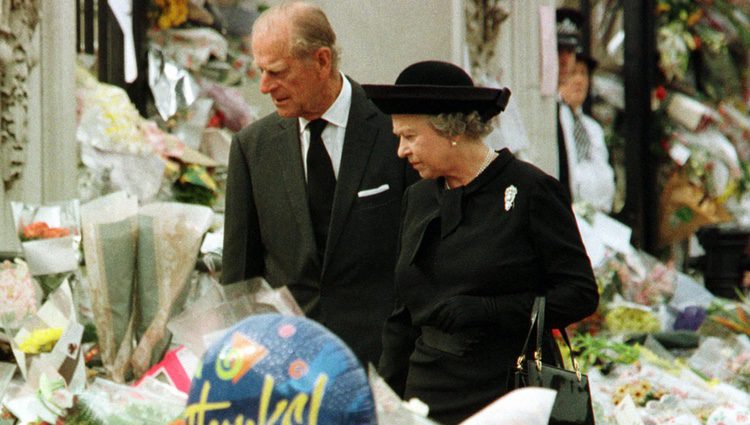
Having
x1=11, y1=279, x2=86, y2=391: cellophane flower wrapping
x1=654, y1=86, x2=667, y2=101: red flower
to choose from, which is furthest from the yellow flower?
x1=654, y1=86, x2=667, y2=101: red flower

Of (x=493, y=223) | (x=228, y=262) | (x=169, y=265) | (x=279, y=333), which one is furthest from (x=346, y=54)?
(x=279, y=333)

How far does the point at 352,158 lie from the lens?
15.1 feet

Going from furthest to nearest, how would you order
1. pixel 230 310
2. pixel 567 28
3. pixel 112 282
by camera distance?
pixel 567 28 → pixel 112 282 → pixel 230 310

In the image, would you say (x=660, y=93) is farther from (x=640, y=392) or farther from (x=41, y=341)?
(x=41, y=341)

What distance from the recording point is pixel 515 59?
32.9ft

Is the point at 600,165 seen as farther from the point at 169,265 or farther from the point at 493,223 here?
the point at 493,223

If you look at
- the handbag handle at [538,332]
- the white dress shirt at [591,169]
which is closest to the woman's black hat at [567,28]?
the white dress shirt at [591,169]

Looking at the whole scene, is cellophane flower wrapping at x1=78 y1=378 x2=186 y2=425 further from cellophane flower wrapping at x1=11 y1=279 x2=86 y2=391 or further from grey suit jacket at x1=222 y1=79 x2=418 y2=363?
grey suit jacket at x1=222 y1=79 x2=418 y2=363

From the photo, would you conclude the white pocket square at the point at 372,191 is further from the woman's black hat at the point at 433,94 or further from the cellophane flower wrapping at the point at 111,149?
the cellophane flower wrapping at the point at 111,149

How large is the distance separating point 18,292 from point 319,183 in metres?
1.45

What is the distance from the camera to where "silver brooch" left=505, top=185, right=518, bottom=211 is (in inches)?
154

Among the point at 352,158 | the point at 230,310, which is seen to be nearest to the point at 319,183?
the point at 352,158

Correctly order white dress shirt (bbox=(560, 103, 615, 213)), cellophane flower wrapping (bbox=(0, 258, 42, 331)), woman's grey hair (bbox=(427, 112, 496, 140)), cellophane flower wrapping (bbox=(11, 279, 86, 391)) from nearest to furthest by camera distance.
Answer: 1. woman's grey hair (bbox=(427, 112, 496, 140))
2. cellophane flower wrapping (bbox=(11, 279, 86, 391))
3. cellophane flower wrapping (bbox=(0, 258, 42, 331))
4. white dress shirt (bbox=(560, 103, 615, 213))

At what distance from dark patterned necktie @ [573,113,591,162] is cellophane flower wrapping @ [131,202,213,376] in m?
5.68
